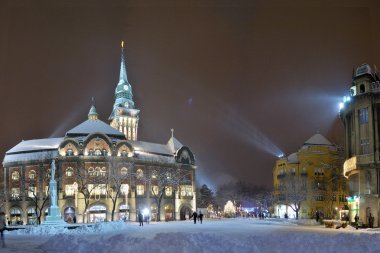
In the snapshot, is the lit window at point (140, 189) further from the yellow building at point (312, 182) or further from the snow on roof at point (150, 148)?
the yellow building at point (312, 182)

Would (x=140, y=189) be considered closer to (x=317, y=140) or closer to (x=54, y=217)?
(x=317, y=140)

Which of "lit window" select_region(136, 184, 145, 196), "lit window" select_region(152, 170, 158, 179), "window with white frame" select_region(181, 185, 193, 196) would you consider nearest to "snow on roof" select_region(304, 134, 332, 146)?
"window with white frame" select_region(181, 185, 193, 196)

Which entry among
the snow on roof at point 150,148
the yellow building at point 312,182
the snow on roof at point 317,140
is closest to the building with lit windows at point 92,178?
the snow on roof at point 150,148

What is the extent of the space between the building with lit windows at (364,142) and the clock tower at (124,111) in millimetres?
107994

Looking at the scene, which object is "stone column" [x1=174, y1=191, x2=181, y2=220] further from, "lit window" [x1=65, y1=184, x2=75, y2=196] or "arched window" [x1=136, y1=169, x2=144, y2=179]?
"lit window" [x1=65, y1=184, x2=75, y2=196]

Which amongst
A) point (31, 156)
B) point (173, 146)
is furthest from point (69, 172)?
point (173, 146)

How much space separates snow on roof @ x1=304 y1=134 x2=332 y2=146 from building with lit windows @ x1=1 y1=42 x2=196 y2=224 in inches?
1164

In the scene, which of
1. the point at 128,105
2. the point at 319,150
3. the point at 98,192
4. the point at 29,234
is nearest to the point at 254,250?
the point at 29,234

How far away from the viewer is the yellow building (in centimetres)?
10433

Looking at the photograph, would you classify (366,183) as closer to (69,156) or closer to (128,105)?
(69,156)

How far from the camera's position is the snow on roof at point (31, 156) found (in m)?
107

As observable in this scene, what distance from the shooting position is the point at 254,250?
2256cm

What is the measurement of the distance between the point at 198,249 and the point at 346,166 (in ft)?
157

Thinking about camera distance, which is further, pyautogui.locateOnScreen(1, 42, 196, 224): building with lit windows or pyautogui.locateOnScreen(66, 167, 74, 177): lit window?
pyautogui.locateOnScreen(66, 167, 74, 177): lit window
